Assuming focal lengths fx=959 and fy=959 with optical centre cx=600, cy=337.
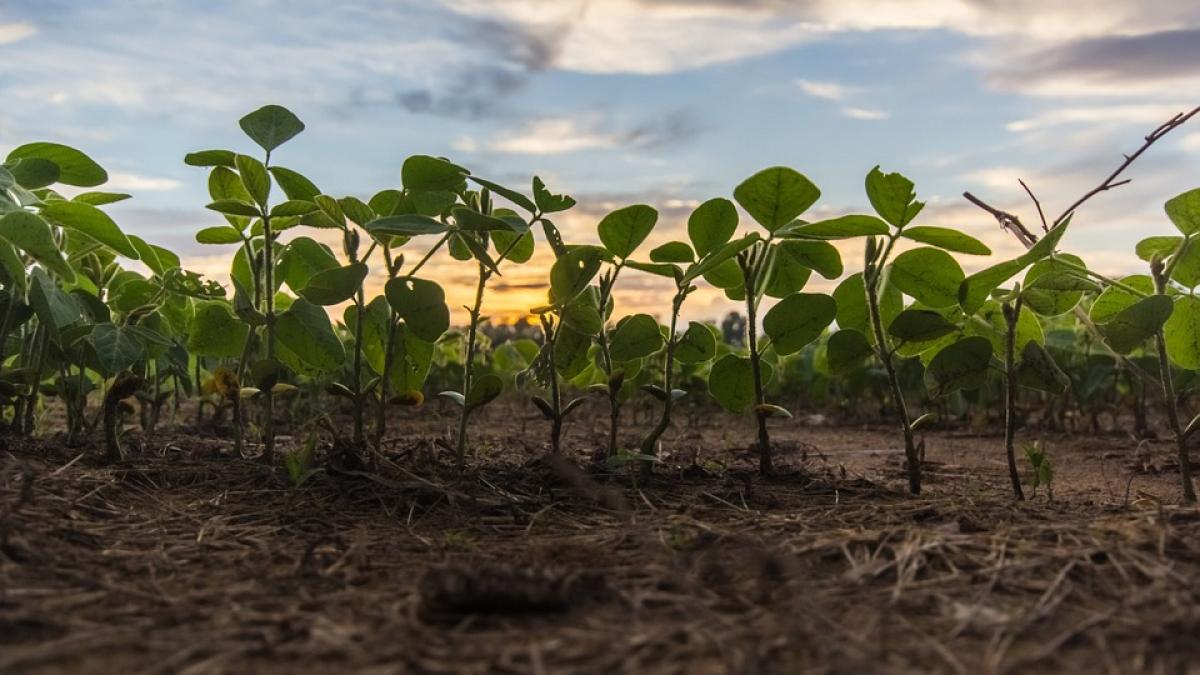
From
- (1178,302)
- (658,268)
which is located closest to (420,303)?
(658,268)

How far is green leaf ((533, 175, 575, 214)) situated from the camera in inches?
101

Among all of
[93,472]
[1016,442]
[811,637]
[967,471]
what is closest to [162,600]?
[811,637]

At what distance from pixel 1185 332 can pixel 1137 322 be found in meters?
0.41

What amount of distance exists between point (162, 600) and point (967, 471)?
3.25 m

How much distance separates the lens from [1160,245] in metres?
2.74

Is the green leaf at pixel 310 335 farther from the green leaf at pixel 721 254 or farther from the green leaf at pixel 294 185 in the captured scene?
the green leaf at pixel 721 254

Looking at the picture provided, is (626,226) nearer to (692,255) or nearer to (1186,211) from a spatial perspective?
(692,255)

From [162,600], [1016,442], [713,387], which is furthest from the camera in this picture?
[1016,442]

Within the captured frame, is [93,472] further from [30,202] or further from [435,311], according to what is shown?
[435,311]

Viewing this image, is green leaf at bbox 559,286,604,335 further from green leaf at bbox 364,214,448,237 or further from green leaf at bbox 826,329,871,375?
green leaf at bbox 826,329,871,375

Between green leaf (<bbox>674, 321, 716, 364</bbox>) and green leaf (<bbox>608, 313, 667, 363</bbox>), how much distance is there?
188 mm

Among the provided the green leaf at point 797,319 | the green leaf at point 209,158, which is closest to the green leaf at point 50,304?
the green leaf at point 209,158

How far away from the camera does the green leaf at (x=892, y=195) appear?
2531 mm

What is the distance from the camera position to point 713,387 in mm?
2975
